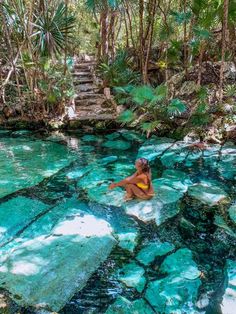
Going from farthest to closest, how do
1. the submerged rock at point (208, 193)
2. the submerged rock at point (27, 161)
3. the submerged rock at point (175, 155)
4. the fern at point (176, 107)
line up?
the fern at point (176, 107), the submerged rock at point (175, 155), the submerged rock at point (27, 161), the submerged rock at point (208, 193)

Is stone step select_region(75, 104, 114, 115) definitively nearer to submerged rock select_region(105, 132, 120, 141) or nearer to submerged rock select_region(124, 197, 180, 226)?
submerged rock select_region(105, 132, 120, 141)

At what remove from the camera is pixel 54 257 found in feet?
9.14

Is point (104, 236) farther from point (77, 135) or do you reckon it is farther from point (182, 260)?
point (77, 135)

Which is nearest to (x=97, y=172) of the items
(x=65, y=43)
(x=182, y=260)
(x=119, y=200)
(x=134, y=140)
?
(x=119, y=200)

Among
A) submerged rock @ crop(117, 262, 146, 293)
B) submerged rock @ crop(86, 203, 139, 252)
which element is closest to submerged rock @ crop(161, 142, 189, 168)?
submerged rock @ crop(86, 203, 139, 252)

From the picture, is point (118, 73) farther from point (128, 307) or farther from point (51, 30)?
point (128, 307)

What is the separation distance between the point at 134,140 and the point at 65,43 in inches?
108

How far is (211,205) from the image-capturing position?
3738 mm

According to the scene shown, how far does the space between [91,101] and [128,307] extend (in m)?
7.03

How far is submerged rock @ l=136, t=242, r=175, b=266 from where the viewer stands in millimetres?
2826

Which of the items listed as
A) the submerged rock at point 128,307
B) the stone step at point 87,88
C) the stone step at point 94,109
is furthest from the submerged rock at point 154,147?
the stone step at point 87,88

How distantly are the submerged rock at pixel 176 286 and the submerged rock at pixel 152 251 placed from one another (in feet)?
0.33

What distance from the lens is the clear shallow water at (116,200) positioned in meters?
2.46

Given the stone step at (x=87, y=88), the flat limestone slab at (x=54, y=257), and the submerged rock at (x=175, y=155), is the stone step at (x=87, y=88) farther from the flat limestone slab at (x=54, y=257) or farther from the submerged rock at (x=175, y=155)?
the flat limestone slab at (x=54, y=257)
